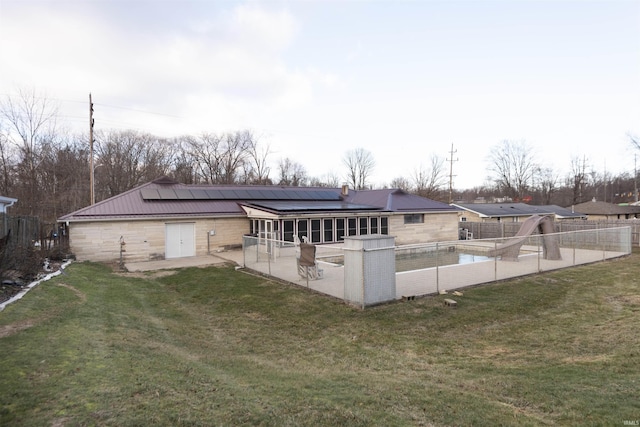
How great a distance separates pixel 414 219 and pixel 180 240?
1627 cm

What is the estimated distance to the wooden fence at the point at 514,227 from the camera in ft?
81.9

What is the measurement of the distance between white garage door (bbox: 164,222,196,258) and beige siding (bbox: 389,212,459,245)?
13.2 meters

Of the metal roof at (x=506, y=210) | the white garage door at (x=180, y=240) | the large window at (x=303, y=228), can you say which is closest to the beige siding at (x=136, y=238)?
the white garage door at (x=180, y=240)

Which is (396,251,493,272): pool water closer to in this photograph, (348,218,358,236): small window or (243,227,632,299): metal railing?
(243,227,632,299): metal railing

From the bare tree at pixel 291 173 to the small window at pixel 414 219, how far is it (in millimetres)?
33130

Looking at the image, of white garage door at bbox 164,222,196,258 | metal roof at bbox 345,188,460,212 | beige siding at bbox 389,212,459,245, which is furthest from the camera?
metal roof at bbox 345,188,460,212

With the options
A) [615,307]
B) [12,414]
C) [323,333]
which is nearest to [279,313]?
[323,333]

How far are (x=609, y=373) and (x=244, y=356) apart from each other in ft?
18.5

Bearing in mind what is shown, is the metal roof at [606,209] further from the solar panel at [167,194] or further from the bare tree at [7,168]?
the bare tree at [7,168]

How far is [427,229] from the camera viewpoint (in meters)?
26.5

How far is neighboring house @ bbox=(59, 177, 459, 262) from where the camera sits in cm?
1797

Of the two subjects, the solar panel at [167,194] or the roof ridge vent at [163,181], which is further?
the roof ridge vent at [163,181]

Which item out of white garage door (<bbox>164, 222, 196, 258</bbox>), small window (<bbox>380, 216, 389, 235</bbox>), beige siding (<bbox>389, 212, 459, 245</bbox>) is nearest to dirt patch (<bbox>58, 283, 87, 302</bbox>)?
white garage door (<bbox>164, 222, 196, 258</bbox>)

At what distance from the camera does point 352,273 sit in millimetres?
9312
